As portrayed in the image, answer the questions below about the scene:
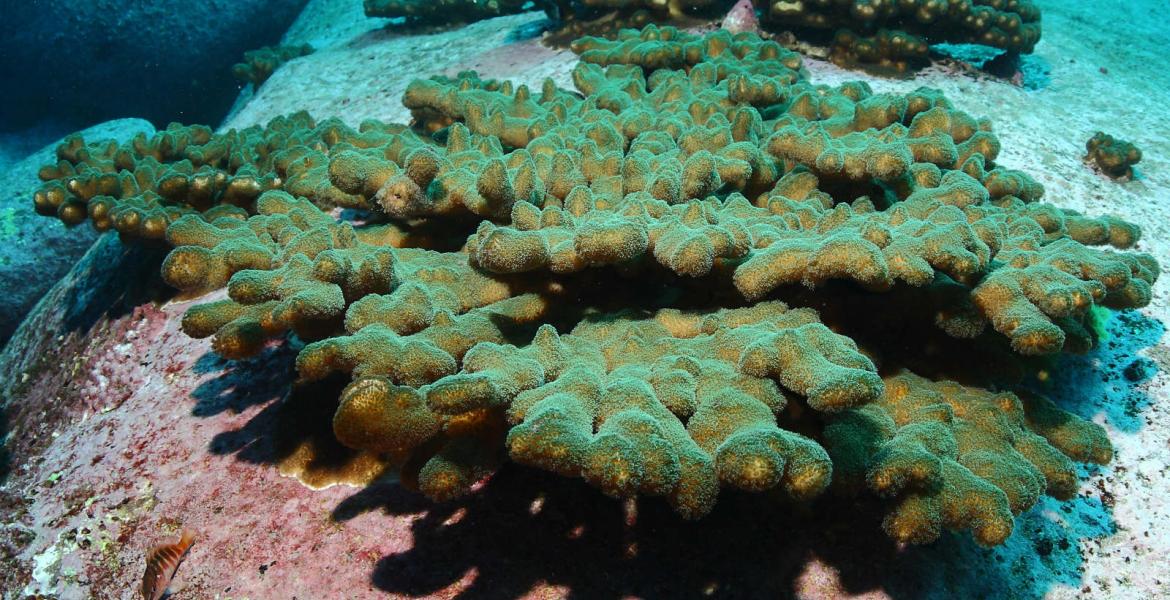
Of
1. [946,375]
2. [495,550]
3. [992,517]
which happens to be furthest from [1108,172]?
[495,550]

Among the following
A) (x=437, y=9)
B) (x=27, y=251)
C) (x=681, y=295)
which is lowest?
(x=27, y=251)

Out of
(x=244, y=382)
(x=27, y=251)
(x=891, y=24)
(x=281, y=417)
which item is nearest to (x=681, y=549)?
(x=281, y=417)

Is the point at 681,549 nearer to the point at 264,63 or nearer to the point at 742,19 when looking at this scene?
the point at 742,19

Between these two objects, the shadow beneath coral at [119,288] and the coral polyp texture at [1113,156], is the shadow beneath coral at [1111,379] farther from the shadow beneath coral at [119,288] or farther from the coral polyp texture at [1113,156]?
the shadow beneath coral at [119,288]

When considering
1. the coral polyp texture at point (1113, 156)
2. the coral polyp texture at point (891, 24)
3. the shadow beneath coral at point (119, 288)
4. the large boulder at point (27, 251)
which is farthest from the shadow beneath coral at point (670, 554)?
the large boulder at point (27, 251)

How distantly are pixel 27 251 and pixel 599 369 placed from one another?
7508mm

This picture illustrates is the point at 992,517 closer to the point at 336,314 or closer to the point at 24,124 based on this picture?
the point at 336,314

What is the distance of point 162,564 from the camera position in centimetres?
232

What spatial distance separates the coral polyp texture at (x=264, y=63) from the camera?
9.07 m

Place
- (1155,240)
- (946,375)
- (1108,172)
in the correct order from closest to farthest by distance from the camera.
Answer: (946,375) → (1155,240) → (1108,172)

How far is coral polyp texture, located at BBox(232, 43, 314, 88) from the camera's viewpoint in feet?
29.8

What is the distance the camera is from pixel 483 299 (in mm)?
2490

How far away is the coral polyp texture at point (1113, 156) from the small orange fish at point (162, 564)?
623cm

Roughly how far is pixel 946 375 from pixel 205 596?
2.84 m
